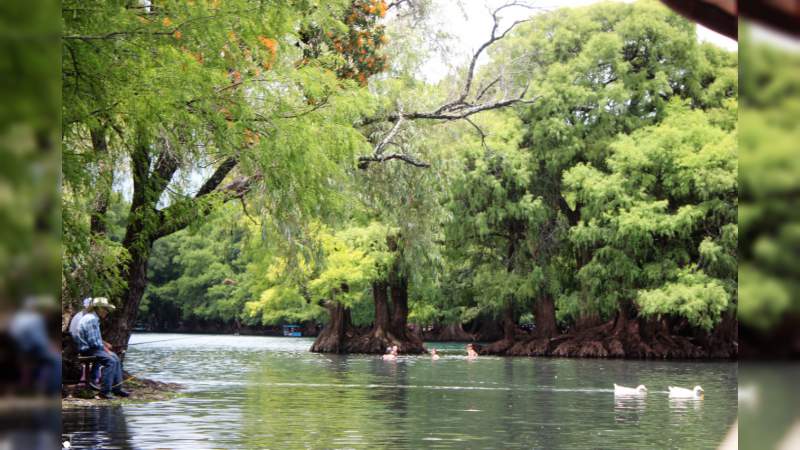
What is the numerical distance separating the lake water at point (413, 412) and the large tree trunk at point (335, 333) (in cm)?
1426

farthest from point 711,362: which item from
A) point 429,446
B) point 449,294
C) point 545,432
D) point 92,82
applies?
point 92,82

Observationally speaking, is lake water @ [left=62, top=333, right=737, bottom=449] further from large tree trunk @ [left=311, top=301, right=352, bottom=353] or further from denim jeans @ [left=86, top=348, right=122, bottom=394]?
large tree trunk @ [left=311, top=301, right=352, bottom=353]

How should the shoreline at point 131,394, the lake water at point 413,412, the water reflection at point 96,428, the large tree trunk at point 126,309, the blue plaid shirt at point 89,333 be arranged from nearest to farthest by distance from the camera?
the water reflection at point 96,428 < the lake water at point 413,412 < the blue plaid shirt at point 89,333 < the shoreline at point 131,394 < the large tree trunk at point 126,309

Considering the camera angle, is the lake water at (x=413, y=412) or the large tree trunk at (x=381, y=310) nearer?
the lake water at (x=413, y=412)

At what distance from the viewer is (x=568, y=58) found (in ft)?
142

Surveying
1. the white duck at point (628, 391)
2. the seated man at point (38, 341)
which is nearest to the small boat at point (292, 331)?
the white duck at point (628, 391)

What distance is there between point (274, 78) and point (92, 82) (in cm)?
637

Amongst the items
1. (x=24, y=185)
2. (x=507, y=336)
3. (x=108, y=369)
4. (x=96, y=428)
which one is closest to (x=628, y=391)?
(x=108, y=369)

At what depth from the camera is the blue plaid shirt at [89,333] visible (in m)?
15.2

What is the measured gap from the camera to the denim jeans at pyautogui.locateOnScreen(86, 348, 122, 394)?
1582 centimetres

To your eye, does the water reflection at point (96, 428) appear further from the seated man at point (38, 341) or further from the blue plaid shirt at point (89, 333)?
the seated man at point (38, 341)

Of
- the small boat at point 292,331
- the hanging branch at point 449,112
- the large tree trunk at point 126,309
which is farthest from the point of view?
the small boat at point 292,331

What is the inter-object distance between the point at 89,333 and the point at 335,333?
29736 mm

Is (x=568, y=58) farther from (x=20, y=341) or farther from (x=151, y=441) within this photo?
(x=20, y=341)
